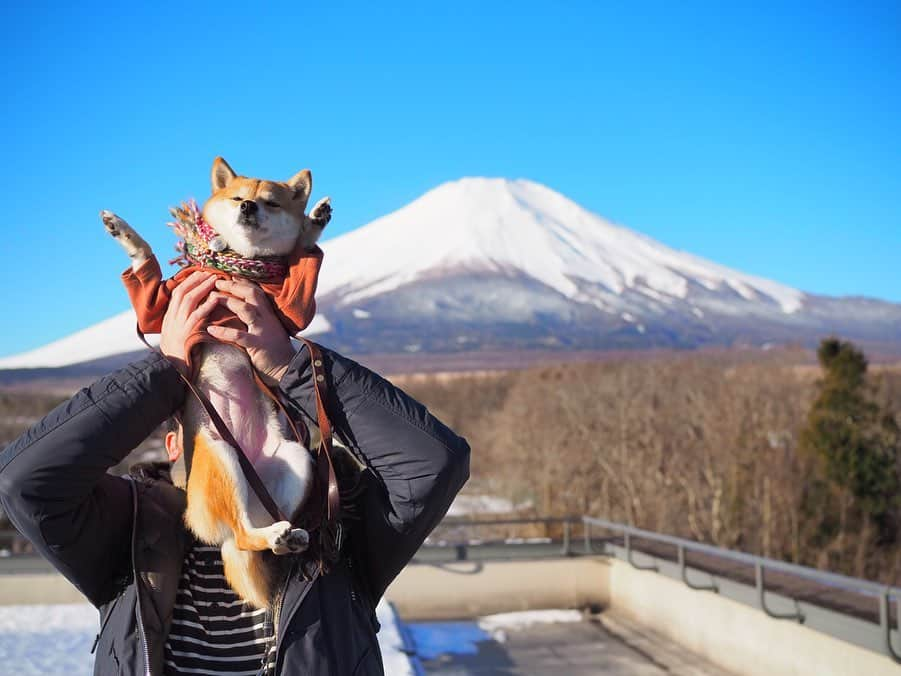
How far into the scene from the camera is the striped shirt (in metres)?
1.65

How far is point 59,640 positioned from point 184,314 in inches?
242

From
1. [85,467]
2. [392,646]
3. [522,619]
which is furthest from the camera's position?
[522,619]

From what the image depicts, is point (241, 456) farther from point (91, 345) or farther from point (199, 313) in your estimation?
point (91, 345)

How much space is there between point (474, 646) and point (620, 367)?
18.9m

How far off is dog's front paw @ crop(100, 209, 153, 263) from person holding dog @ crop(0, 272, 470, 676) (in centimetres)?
10

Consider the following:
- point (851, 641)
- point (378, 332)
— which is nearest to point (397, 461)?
point (851, 641)

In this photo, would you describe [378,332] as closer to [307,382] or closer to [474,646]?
[474,646]

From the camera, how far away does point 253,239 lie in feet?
5.98

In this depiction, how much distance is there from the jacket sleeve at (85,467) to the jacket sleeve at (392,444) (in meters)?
0.25

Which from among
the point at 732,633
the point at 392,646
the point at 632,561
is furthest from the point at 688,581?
the point at 392,646

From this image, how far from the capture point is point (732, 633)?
6961 millimetres

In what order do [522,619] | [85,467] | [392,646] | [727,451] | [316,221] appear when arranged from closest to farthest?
[85,467]
[316,221]
[392,646]
[522,619]
[727,451]

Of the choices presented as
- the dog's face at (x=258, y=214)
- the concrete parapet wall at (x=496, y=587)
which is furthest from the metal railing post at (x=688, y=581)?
the dog's face at (x=258, y=214)

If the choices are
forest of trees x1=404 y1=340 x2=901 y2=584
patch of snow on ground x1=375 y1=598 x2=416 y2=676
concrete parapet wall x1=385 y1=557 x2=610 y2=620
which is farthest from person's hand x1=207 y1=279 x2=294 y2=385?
forest of trees x1=404 y1=340 x2=901 y2=584
